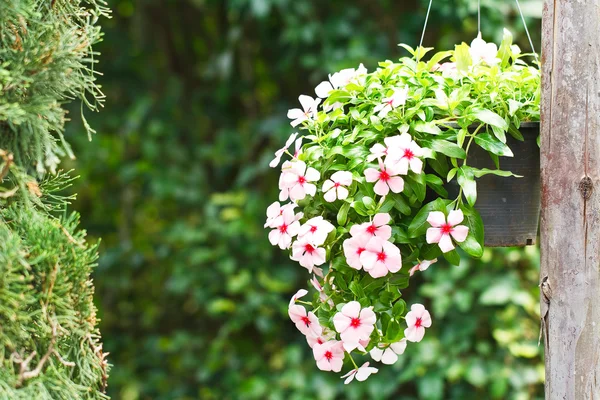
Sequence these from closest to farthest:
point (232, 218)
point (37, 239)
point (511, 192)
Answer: point (37, 239) < point (511, 192) < point (232, 218)

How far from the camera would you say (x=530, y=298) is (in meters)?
2.28

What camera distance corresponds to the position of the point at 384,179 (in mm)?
1059

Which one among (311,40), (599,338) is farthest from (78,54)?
(311,40)

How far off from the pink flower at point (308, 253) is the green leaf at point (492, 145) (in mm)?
291

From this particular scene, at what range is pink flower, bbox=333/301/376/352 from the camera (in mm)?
1060

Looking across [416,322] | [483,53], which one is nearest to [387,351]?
[416,322]

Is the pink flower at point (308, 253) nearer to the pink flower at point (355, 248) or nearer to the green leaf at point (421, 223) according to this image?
the pink flower at point (355, 248)

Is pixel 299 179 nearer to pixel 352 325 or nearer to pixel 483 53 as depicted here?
pixel 352 325

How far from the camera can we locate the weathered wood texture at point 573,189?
3.44 ft

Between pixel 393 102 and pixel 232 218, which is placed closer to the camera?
pixel 393 102

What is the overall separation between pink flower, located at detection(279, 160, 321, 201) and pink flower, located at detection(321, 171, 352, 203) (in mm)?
29

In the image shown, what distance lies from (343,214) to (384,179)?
0.29 ft

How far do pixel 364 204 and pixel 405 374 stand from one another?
1389 mm

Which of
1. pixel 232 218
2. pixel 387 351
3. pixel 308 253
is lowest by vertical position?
pixel 232 218
